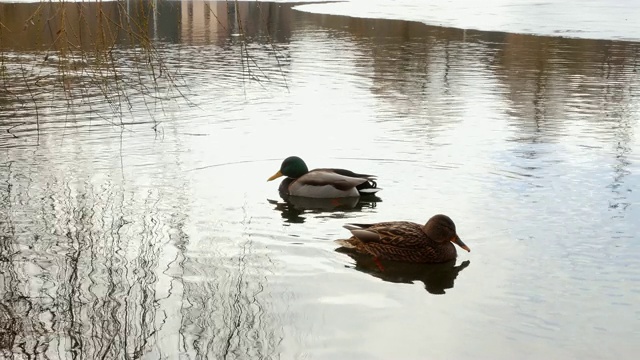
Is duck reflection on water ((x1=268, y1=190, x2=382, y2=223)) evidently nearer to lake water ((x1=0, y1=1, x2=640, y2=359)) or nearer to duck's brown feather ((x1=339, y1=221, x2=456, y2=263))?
lake water ((x1=0, y1=1, x2=640, y2=359))

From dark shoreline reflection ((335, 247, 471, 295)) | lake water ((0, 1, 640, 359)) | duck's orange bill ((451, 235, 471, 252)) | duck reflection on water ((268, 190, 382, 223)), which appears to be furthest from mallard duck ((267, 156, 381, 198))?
duck's orange bill ((451, 235, 471, 252))

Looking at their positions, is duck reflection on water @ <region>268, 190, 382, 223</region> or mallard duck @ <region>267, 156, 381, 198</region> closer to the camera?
duck reflection on water @ <region>268, 190, 382, 223</region>

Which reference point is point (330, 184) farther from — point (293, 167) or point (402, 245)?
point (402, 245)

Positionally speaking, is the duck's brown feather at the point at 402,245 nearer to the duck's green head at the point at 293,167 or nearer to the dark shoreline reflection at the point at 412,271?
the dark shoreline reflection at the point at 412,271

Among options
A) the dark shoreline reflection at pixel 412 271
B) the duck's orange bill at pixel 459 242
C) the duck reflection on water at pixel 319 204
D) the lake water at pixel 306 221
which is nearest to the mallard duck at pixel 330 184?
the duck reflection on water at pixel 319 204

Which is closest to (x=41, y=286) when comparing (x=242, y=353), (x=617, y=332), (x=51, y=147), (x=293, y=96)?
(x=242, y=353)

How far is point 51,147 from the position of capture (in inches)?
420

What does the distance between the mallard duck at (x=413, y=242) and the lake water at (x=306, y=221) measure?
0.15 m

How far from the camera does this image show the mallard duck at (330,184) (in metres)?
8.97

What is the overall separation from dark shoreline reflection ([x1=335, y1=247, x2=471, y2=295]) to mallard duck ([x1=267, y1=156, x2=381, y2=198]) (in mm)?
1594

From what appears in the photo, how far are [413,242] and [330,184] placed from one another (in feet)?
6.49

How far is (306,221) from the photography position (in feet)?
27.3

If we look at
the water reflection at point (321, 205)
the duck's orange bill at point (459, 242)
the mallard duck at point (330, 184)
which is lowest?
the water reflection at point (321, 205)

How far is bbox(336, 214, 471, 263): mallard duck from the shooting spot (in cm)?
721
